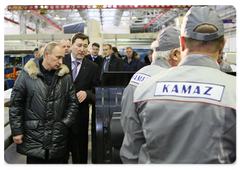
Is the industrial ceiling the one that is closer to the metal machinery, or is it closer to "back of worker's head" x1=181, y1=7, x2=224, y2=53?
the metal machinery

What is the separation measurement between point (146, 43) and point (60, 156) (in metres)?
13.6

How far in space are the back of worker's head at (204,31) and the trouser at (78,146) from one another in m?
1.88

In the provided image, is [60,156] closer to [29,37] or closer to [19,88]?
[19,88]

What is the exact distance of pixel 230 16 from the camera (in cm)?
1095

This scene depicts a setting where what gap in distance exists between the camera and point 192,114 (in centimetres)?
83

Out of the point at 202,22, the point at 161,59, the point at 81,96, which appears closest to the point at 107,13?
the point at 81,96

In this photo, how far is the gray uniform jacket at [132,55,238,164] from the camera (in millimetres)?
818

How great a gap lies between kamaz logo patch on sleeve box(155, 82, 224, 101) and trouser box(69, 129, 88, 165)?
1.79 metres

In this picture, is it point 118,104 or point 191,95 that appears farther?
point 118,104

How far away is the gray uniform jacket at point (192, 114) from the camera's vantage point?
0.82 meters

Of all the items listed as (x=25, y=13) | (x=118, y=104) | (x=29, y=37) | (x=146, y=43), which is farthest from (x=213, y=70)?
(x=25, y=13)

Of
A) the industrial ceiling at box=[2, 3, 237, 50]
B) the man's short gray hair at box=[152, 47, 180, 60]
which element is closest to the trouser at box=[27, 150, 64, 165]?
the man's short gray hair at box=[152, 47, 180, 60]

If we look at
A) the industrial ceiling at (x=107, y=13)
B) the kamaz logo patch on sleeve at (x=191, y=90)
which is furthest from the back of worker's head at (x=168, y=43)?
the industrial ceiling at (x=107, y=13)

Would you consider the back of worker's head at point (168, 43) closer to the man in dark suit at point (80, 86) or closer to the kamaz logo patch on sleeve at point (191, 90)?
the kamaz logo patch on sleeve at point (191, 90)
